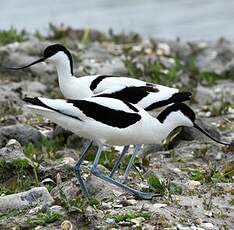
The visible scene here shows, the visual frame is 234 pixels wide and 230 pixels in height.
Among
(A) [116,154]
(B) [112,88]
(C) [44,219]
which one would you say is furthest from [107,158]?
(C) [44,219]

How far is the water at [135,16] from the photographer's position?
16.2m

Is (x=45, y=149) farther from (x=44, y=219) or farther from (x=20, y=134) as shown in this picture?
(x=44, y=219)

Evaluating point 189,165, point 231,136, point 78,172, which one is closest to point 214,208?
point 78,172

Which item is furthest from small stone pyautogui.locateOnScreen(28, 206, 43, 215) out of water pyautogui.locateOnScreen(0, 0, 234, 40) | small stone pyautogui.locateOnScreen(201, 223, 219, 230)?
water pyautogui.locateOnScreen(0, 0, 234, 40)

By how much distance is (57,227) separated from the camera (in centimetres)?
532

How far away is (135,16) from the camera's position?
17.3 meters

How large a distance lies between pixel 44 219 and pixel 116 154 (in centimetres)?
229

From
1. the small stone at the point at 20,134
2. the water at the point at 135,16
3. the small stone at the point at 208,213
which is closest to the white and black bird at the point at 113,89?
the small stone at the point at 20,134

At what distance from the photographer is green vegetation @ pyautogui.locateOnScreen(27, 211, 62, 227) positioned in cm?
534

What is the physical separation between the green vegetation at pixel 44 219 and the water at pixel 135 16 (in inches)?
401

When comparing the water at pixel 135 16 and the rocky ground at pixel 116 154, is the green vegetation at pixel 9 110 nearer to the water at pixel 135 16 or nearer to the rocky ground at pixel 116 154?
the rocky ground at pixel 116 154

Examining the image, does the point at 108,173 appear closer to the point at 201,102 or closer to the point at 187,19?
the point at 201,102

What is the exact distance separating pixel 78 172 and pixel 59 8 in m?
12.6

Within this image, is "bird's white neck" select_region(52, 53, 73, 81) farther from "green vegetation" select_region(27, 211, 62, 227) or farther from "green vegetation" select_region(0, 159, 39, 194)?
"green vegetation" select_region(27, 211, 62, 227)
